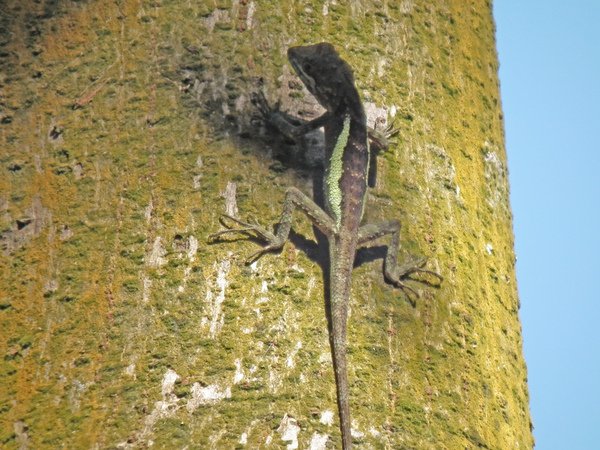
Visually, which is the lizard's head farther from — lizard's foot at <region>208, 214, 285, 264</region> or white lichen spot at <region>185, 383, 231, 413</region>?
white lichen spot at <region>185, 383, 231, 413</region>

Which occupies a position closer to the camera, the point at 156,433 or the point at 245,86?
the point at 156,433

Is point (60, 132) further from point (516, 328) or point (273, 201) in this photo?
point (516, 328)

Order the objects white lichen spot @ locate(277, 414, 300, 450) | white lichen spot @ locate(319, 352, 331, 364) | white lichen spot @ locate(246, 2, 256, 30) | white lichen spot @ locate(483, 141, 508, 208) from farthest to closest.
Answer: white lichen spot @ locate(483, 141, 508, 208) < white lichen spot @ locate(246, 2, 256, 30) < white lichen spot @ locate(319, 352, 331, 364) < white lichen spot @ locate(277, 414, 300, 450)

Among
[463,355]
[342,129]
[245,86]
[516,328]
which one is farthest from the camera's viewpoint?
[342,129]

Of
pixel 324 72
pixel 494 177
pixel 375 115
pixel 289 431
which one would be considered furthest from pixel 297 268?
pixel 494 177

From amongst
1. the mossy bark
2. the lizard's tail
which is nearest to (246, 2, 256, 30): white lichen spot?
the mossy bark

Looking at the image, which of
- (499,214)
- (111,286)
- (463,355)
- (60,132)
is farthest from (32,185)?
(499,214)

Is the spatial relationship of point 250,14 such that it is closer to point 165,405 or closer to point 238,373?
point 238,373
